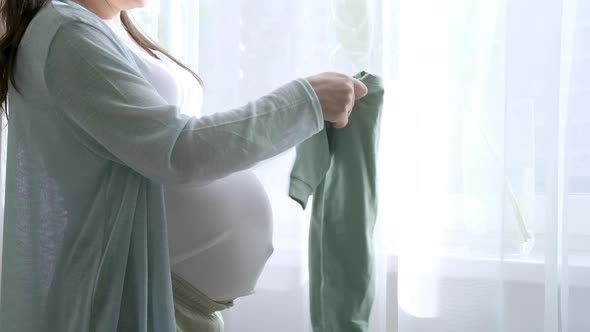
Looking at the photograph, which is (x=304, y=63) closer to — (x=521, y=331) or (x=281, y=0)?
(x=281, y=0)

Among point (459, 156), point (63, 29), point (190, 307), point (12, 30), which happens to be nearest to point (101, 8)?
point (12, 30)

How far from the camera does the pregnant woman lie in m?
0.77

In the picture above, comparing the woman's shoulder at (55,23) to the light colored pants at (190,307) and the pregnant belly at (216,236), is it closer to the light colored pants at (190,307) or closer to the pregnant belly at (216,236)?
the pregnant belly at (216,236)

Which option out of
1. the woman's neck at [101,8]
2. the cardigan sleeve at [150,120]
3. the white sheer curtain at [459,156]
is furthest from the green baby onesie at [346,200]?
the woman's neck at [101,8]

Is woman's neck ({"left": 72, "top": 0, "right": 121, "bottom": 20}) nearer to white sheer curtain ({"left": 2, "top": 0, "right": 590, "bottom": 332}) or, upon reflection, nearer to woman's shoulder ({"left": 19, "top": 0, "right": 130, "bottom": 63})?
woman's shoulder ({"left": 19, "top": 0, "right": 130, "bottom": 63})

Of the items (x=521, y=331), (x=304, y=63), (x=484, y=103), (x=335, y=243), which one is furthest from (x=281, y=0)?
(x=521, y=331)

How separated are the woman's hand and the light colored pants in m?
0.34

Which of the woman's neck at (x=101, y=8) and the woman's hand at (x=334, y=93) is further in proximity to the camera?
the woman's neck at (x=101, y=8)

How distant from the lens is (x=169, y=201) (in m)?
0.92

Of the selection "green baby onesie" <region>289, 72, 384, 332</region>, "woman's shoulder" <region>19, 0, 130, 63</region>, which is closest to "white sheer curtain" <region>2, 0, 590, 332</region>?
"green baby onesie" <region>289, 72, 384, 332</region>

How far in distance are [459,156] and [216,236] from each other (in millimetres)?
694

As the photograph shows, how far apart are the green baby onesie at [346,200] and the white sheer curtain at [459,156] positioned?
0.33m

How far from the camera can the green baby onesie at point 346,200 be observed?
98 centimetres

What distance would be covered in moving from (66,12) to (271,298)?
0.92 meters
